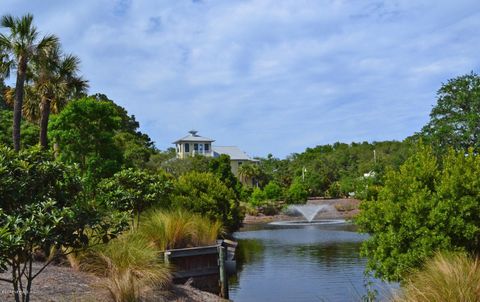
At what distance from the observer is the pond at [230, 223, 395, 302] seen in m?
17.5

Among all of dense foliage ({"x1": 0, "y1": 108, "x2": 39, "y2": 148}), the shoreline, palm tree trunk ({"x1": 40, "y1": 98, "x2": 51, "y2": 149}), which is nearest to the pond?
palm tree trunk ({"x1": 40, "y1": 98, "x2": 51, "y2": 149})

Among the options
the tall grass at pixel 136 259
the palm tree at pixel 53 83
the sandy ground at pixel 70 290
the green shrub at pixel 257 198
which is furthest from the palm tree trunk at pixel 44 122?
the green shrub at pixel 257 198

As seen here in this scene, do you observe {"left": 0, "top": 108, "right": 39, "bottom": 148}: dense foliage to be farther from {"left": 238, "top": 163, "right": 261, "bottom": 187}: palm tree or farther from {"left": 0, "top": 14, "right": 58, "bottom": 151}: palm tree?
{"left": 238, "top": 163, "right": 261, "bottom": 187}: palm tree

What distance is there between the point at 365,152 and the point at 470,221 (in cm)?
8486

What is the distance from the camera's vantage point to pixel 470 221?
10.6 m

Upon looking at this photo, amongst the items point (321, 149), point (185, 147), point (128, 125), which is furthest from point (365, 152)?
point (128, 125)

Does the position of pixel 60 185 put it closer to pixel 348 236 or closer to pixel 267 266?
pixel 267 266

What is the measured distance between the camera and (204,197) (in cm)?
2459

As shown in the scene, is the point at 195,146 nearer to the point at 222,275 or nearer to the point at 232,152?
the point at 232,152

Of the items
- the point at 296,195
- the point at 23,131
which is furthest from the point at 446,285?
the point at 296,195

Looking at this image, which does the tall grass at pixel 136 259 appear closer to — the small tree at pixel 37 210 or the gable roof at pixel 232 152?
the small tree at pixel 37 210

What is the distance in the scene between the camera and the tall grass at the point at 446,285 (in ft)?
24.8

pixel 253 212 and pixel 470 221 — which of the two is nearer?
pixel 470 221

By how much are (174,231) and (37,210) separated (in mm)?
10442
